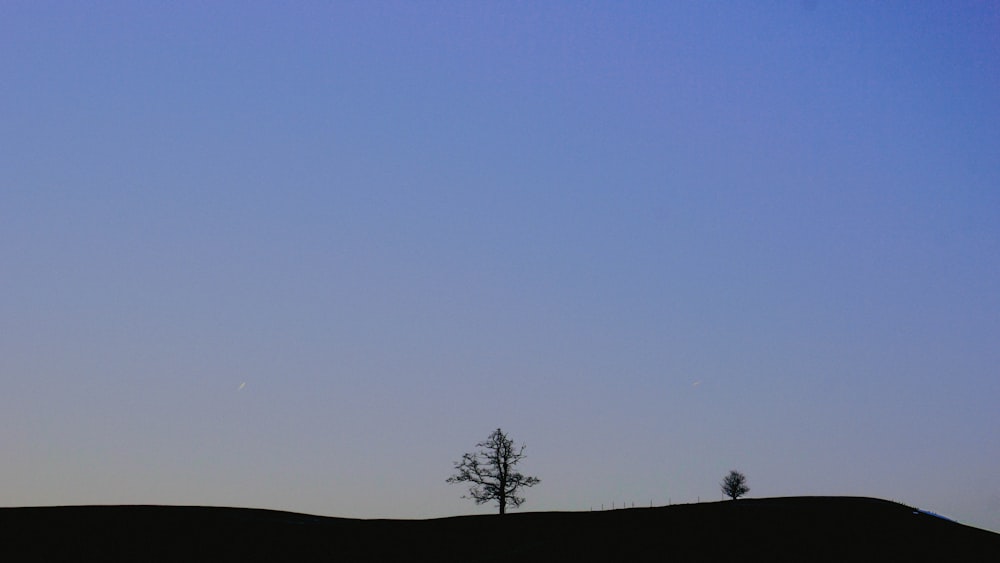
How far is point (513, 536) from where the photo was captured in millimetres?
28906

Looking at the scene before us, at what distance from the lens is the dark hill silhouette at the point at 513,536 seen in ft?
82.1

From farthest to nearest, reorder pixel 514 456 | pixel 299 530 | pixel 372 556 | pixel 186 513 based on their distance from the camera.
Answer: pixel 514 456, pixel 186 513, pixel 299 530, pixel 372 556

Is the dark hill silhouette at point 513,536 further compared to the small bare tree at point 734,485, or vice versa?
the small bare tree at point 734,485

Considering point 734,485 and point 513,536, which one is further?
point 734,485

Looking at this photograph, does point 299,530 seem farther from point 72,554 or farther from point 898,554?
point 898,554

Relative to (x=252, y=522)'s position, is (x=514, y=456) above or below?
above

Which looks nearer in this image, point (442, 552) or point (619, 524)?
point (442, 552)

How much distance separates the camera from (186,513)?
32062mm

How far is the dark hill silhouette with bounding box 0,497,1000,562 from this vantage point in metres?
25.0

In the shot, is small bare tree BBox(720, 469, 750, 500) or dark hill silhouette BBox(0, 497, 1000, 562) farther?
small bare tree BBox(720, 469, 750, 500)

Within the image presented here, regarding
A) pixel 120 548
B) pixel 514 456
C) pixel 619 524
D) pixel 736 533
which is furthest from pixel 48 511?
pixel 514 456

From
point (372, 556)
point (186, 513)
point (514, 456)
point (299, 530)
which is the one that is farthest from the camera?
point (514, 456)

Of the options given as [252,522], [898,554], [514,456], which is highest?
[514,456]

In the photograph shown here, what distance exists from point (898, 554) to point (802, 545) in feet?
8.14
